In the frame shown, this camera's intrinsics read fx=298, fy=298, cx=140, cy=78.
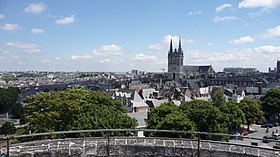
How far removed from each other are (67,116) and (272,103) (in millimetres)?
35016

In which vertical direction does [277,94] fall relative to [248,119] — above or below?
above

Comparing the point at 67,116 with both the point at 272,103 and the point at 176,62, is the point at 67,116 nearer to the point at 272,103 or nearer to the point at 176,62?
the point at 272,103

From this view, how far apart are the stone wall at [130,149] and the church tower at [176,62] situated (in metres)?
105

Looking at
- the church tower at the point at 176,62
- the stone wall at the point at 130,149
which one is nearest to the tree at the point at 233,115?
the stone wall at the point at 130,149

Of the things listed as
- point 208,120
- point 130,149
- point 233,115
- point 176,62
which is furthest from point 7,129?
point 176,62

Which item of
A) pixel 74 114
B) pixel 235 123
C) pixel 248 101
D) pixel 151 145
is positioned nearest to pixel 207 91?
pixel 248 101

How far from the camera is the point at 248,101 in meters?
42.1

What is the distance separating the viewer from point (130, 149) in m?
8.37

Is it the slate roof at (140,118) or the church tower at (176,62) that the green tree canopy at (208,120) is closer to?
the slate roof at (140,118)

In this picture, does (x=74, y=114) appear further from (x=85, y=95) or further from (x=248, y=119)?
(x=248, y=119)

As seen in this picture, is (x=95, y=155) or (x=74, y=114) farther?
(x=74, y=114)

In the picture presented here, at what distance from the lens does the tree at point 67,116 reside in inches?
709

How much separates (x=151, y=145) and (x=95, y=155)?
1.56m

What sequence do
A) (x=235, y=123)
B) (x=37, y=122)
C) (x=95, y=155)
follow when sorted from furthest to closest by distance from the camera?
(x=235, y=123)
(x=37, y=122)
(x=95, y=155)
